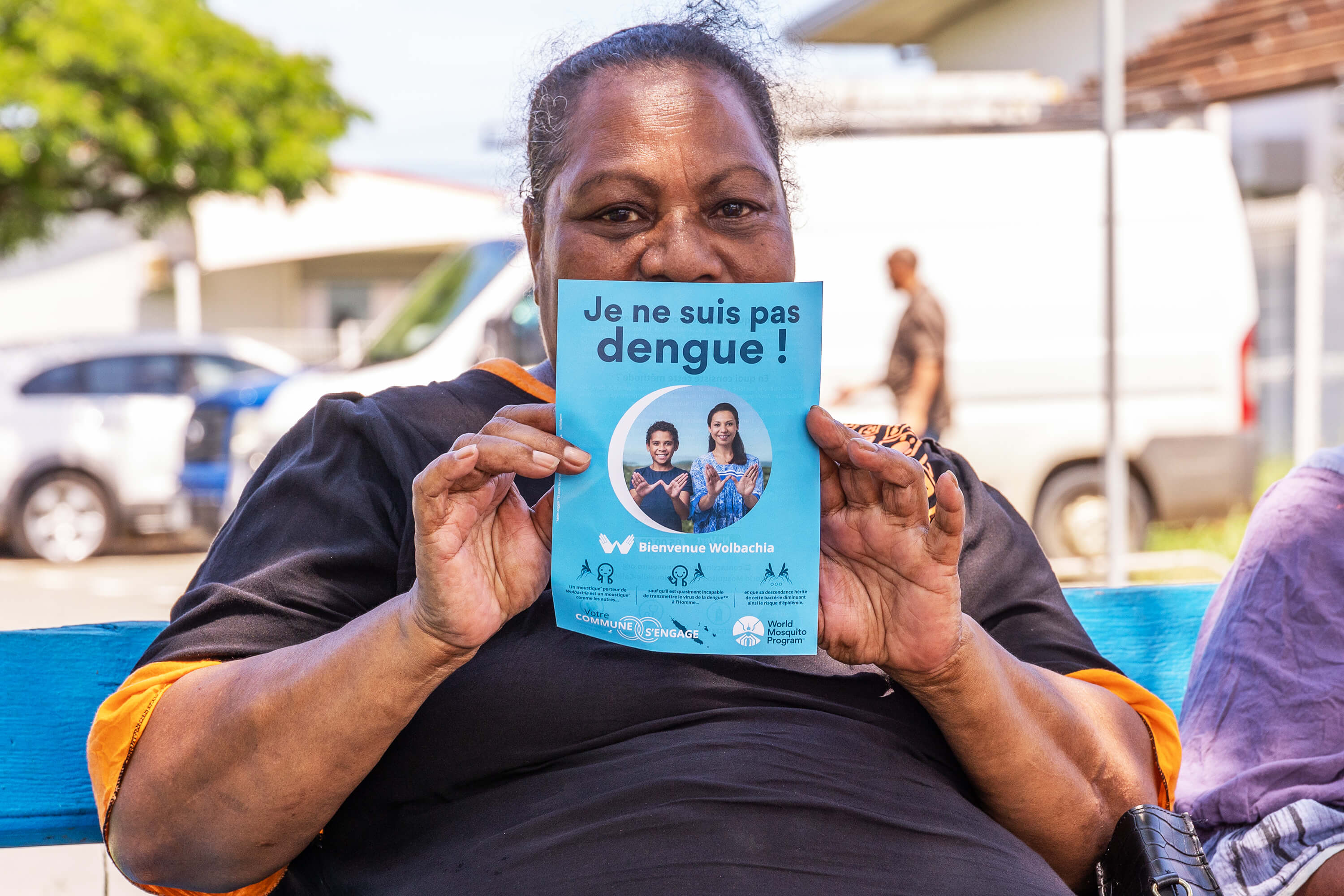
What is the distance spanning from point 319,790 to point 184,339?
401 inches

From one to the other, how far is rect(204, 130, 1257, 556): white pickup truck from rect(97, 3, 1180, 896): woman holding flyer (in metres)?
5.46

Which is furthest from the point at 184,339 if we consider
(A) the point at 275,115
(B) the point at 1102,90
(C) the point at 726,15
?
(C) the point at 726,15

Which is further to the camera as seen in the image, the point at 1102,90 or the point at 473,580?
the point at 1102,90

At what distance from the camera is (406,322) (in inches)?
309

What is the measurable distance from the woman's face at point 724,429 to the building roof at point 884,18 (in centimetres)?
1357

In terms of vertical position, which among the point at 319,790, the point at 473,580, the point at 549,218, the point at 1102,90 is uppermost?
the point at 1102,90

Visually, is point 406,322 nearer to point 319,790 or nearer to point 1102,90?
point 1102,90

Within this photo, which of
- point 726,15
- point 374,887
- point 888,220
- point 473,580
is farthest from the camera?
point 888,220

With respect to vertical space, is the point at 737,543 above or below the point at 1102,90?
below

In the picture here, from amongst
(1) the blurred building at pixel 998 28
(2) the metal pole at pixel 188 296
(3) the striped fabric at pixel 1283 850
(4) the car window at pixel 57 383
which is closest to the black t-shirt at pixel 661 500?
(3) the striped fabric at pixel 1283 850

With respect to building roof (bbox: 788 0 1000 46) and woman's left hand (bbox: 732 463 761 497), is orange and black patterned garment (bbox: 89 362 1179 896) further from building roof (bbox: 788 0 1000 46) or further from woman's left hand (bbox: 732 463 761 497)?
building roof (bbox: 788 0 1000 46)

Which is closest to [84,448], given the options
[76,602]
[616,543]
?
[76,602]

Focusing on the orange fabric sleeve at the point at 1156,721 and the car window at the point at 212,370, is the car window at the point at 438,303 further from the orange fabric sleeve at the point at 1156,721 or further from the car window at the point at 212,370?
the orange fabric sleeve at the point at 1156,721

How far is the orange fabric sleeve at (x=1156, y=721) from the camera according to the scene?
178 centimetres
